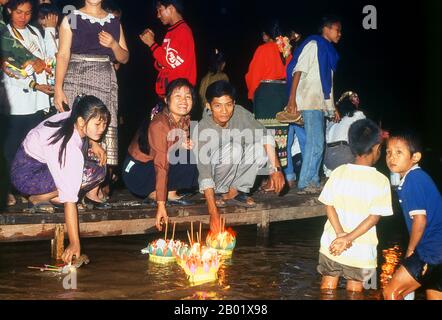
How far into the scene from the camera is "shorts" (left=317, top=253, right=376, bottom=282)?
5020 mm

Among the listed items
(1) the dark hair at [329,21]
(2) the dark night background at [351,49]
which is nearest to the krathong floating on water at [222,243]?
(1) the dark hair at [329,21]

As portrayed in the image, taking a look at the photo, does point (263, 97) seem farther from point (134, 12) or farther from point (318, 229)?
point (134, 12)

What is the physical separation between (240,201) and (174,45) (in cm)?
186

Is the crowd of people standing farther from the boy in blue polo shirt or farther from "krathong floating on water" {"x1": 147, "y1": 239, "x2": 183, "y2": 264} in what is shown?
"krathong floating on water" {"x1": 147, "y1": 239, "x2": 183, "y2": 264}

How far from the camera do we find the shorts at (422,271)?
470 centimetres

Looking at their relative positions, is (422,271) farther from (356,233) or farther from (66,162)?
(66,162)

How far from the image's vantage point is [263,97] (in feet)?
29.2

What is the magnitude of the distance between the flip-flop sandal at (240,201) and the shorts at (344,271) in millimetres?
2262

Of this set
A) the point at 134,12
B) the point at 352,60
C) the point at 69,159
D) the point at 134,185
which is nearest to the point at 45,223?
the point at 69,159

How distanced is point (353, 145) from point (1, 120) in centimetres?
370

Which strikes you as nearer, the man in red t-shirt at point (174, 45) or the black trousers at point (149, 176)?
the black trousers at point (149, 176)

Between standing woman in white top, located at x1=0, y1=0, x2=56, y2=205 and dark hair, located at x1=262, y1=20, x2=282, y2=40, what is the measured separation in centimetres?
315

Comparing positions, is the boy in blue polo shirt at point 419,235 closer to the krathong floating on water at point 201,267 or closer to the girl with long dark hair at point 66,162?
the krathong floating on water at point 201,267

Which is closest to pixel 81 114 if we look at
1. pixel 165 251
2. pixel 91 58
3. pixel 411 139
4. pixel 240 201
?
pixel 91 58
